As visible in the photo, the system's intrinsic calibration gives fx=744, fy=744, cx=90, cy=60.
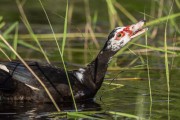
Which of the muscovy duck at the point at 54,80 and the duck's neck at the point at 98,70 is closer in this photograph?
the muscovy duck at the point at 54,80

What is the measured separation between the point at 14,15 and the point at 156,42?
12.7 feet

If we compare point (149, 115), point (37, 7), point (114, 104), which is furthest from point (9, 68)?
point (37, 7)

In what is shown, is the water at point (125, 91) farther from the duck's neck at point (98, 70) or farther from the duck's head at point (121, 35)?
the duck's head at point (121, 35)

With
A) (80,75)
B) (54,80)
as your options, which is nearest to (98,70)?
(80,75)

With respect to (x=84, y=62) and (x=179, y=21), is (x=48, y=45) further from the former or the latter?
(x=179, y=21)

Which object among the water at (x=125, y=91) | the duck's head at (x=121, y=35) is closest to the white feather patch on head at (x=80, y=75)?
the water at (x=125, y=91)

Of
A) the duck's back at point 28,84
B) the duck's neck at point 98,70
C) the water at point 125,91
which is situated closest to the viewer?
the water at point 125,91

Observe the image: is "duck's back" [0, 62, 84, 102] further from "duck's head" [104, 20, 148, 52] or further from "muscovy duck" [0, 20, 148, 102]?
"duck's head" [104, 20, 148, 52]

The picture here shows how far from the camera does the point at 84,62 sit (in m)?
11.7

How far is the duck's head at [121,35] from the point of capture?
9508 mm

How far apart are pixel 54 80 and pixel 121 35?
107 centimetres

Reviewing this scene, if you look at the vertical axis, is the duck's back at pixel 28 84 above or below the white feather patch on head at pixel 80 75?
below

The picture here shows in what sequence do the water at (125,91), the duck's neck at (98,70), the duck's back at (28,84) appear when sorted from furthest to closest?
the duck's neck at (98,70), the duck's back at (28,84), the water at (125,91)

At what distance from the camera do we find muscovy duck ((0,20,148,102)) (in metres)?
9.18
